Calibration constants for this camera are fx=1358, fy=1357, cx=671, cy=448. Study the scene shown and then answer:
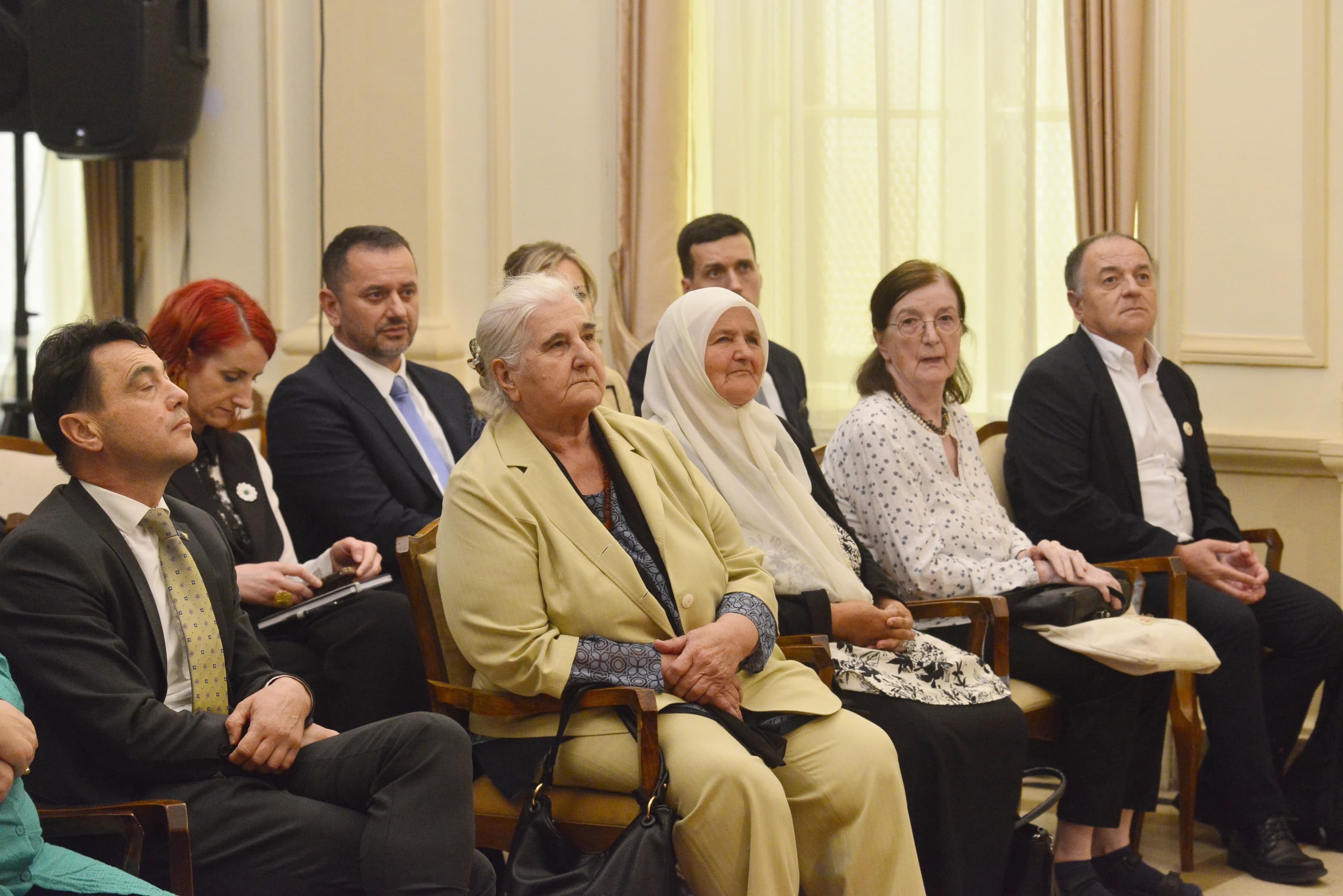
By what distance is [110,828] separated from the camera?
184 centimetres

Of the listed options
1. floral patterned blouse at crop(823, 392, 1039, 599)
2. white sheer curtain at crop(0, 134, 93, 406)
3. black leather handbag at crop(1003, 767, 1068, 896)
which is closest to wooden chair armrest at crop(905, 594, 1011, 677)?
floral patterned blouse at crop(823, 392, 1039, 599)

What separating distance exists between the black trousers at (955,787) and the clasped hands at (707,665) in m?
0.36

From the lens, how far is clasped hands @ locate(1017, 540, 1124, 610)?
10.3ft

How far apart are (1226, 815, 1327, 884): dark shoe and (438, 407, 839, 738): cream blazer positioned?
1.43m

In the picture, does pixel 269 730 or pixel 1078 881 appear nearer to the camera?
Result: pixel 269 730

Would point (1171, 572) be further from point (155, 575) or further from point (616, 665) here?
point (155, 575)

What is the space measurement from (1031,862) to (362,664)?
1.38 meters

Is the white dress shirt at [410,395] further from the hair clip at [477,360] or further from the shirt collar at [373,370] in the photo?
the hair clip at [477,360]

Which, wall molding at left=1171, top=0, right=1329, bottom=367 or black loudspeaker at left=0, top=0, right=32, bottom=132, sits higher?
black loudspeaker at left=0, top=0, right=32, bottom=132

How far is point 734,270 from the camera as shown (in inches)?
159

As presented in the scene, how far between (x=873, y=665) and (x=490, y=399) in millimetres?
948

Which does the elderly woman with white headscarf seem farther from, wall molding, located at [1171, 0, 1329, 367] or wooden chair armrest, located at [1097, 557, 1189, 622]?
wall molding, located at [1171, 0, 1329, 367]

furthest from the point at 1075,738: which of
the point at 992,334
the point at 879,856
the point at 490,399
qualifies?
the point at 992,334

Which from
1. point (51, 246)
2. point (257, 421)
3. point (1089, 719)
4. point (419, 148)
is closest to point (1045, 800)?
point (1089, 719)
